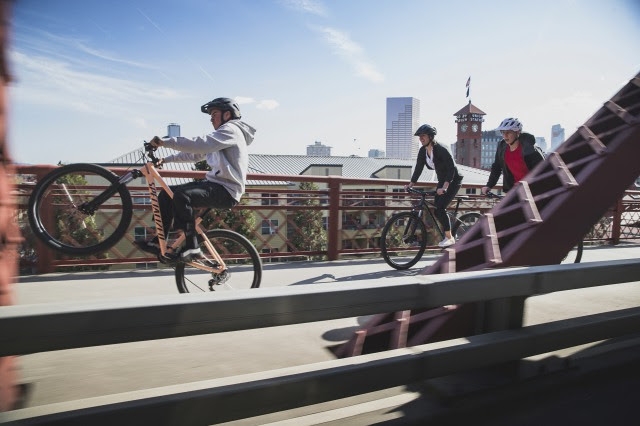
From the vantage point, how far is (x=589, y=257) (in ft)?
28.7

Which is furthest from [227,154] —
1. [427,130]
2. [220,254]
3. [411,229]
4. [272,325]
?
[411,229]

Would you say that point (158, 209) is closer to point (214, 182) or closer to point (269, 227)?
point (214, 182)

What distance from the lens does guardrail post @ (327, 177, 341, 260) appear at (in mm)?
7457

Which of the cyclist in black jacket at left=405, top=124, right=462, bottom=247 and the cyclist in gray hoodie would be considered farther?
the cyclist in black jacket at left=405, top=124, right=462, bottom=247

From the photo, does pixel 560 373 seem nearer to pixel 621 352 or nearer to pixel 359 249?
pixel 621 352

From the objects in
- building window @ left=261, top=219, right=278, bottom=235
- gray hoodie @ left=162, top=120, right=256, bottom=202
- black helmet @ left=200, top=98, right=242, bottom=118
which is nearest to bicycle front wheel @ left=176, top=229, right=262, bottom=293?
gray hoodie @ left=162, top=120, right=256, bottom=202

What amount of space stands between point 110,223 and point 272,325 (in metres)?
3.53

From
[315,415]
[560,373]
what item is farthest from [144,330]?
[560,373]

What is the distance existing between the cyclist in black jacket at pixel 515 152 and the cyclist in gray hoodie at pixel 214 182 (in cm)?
352

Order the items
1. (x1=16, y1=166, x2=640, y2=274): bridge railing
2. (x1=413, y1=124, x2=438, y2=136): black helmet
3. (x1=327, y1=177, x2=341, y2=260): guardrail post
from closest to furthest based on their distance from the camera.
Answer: (x1=16, y1=166, x2=640, y2=274): bridge railing
(x1=413, y1=124, x2=438, y2=136): black helmet
(x1=327, y1=177, x2=341, y2=260): guardrail post

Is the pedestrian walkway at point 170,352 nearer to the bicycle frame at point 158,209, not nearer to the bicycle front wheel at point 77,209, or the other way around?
the bicycle front wheel at point 77,209

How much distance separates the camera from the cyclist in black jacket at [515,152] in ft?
18.2

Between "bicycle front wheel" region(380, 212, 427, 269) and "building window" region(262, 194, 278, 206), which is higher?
"building window" region(262, 194, 278, 206)

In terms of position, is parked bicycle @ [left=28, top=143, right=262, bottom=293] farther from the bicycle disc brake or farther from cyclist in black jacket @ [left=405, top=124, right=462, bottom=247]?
cyclist in black jacket @ [left=405, top=124, right=462, bottom=247]
